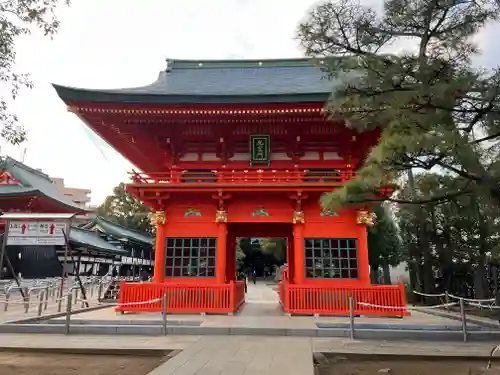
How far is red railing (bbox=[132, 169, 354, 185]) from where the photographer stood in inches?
476

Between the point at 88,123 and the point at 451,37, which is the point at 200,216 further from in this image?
the point at 451,37

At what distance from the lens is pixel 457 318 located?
11.5m

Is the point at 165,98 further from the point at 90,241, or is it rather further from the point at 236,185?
the point at 90,241

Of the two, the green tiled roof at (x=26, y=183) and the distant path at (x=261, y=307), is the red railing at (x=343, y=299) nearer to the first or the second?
the distant path at (x=261, y=307)

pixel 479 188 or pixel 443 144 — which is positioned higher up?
pixel 443 144

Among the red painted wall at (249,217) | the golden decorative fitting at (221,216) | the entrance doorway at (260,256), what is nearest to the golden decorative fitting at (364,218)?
the red painted wall at (249,217)

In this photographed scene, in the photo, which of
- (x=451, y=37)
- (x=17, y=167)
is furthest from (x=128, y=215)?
(x=451, y=37)

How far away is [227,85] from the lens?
15898 millimetres

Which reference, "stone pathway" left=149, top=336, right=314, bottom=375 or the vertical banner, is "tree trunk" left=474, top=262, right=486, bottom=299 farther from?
"stone pathway" left=149, top=336, right=314, bottom=375

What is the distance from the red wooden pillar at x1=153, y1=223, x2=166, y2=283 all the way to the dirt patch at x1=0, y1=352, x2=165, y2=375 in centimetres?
507

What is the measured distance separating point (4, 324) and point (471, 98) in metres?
11.6

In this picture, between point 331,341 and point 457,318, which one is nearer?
point 331,341

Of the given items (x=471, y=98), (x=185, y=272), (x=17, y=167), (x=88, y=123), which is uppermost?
(x=17, y=167)

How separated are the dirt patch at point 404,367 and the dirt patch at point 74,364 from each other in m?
3.13
